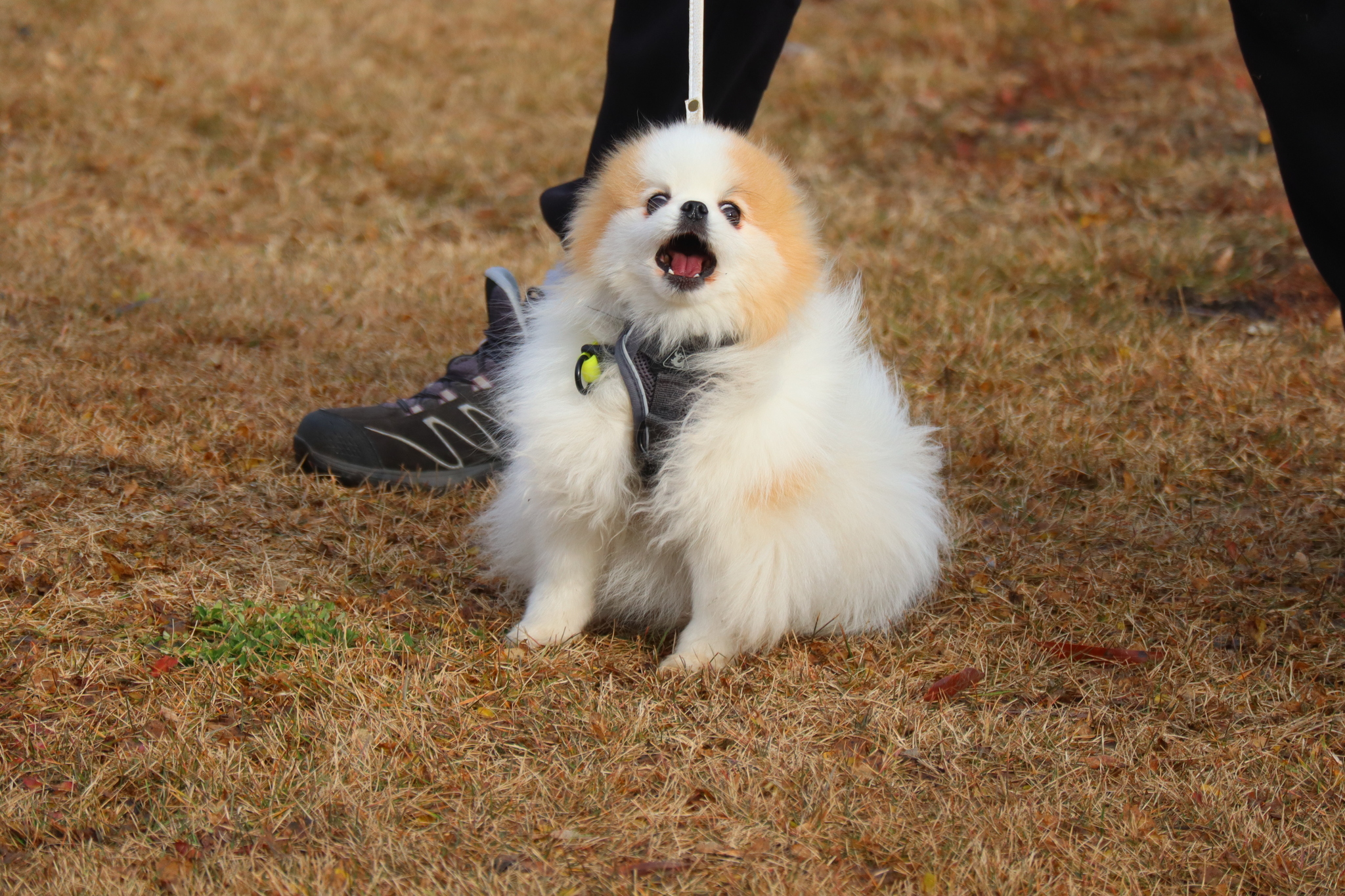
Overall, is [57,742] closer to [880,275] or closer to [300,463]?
[300,463]

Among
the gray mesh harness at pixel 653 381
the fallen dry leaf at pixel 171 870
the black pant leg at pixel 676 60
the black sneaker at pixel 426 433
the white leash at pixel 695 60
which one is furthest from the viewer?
the black sneaker at pixel 426 433

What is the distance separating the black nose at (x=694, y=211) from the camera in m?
1.92

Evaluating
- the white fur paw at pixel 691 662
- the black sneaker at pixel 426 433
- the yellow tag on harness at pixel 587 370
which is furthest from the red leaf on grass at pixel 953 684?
the black sneaker at pixel 426 433

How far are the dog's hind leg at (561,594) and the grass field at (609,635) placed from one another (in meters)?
0.06

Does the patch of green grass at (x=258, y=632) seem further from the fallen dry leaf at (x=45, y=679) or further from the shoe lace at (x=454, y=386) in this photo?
the shoe lace at (x=454, y=386)

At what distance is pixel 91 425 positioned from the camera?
3.00 m

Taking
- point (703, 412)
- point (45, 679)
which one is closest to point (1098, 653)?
point (703, 412)

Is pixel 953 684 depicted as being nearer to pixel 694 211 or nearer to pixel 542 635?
pixel 542 635

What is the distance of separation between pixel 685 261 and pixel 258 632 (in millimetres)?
1016

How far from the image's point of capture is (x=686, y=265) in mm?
1988

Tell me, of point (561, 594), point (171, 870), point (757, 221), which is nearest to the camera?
point (171, 870)

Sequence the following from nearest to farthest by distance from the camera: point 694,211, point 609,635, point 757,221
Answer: point 694,211 → point 757,221 → point 609,635

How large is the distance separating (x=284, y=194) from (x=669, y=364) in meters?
3.80

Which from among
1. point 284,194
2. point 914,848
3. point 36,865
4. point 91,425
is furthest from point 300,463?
point 284,194
